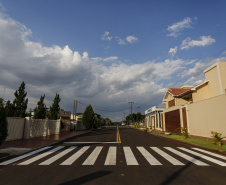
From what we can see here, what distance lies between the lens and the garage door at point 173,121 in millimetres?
25422

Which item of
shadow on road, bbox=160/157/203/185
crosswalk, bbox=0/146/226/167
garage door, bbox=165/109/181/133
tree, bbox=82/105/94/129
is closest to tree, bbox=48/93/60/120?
tree, bbox=82/105/94/129

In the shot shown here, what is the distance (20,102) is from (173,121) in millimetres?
27660

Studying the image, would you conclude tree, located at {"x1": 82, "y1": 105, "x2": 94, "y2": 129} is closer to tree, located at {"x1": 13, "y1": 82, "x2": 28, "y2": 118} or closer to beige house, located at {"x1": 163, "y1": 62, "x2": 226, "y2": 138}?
tree, located at {"x1": 13, "y1": 82, "x2": 28, "y2": 118}

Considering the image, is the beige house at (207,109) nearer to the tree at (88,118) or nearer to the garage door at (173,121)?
the garage door at (173,121)

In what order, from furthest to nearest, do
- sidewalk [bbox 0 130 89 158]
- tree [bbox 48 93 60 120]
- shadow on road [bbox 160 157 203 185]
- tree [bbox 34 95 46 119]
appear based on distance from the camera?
1. tree [bbox 48 93 60 120]
2. tree [bbox 34 95 46 119]
3. sidewalk [bbox 0 130 89 158]
4. shadow on road [bbox 160 157 203 185]

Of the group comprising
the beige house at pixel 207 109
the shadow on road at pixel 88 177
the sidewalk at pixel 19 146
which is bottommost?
the sidewalk at pixel 19 146

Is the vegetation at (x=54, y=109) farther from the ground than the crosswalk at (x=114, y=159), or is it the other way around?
the vegetation at (x=54, y=109)

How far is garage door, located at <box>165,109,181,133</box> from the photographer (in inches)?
1001

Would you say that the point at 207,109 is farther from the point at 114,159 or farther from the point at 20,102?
the point at 20,102

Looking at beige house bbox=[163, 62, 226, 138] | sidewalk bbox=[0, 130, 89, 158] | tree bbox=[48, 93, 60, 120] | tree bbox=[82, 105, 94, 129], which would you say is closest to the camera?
sidewalk bbox=[0, 130, 89, 158]

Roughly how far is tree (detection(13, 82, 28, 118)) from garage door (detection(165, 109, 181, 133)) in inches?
1052

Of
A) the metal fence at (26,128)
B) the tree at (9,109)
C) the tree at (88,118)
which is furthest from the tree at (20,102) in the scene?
the tree at (88,118)

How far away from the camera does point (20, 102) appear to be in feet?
89.8

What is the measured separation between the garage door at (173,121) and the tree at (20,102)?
26721 millimetres
